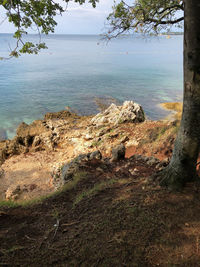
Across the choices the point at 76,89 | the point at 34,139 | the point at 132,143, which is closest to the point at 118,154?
the point at 132,143

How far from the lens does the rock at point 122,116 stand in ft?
55.0

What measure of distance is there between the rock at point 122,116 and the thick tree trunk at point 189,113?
11.5 meters

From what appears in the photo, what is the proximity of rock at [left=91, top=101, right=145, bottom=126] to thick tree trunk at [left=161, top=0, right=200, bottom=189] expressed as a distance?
452 inches

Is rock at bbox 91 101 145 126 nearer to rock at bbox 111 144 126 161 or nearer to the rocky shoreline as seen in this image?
the rocky shoreline

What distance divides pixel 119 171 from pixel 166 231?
4475mm

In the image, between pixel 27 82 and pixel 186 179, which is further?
Answer: pixel 27 82

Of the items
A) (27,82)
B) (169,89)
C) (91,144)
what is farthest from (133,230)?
(27,82)

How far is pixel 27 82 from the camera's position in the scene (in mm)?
38250

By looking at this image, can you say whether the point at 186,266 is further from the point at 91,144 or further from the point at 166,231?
the point at 91,144

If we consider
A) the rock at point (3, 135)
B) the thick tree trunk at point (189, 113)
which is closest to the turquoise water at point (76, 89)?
the rock at point (3, 135)

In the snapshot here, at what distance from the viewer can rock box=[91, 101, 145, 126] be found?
659 inches

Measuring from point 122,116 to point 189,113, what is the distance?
12447 mm

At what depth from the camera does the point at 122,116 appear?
16859 millimetres

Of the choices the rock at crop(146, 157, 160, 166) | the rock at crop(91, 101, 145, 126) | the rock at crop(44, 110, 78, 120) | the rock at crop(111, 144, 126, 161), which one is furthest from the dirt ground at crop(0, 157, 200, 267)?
the rock at crop(44, 110, 78, 120)
